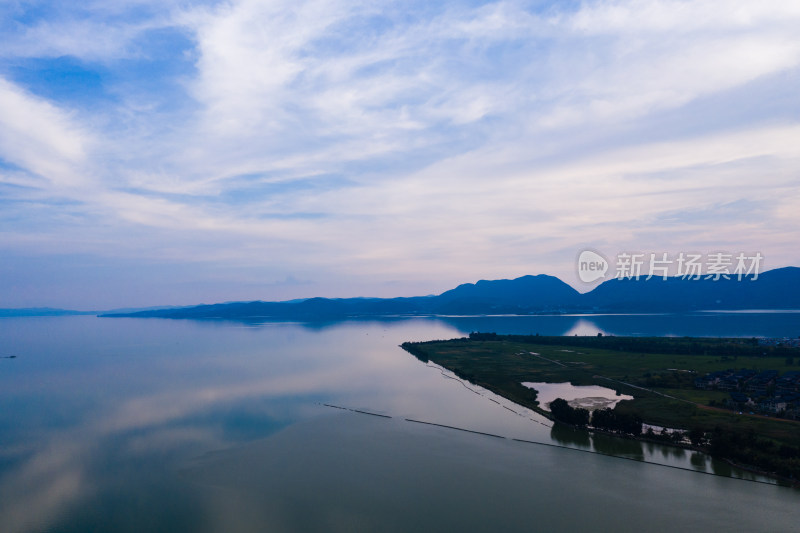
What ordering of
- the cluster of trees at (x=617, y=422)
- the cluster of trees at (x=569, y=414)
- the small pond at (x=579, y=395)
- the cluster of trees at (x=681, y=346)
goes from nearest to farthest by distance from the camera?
the cluster of trees at (x=617, y=422) → the cluster of trees at (x=569, y=414) → the small pond at (x=579, y=395) → the cluster of trees at (x=681, y=346)

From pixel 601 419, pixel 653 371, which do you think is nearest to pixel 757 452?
pixel 601 419

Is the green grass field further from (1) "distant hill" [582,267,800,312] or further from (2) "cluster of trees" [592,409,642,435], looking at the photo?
(1) "distant hill" [582,267,800,312]

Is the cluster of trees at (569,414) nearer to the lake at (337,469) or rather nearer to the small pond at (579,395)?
the lake at (337,469)

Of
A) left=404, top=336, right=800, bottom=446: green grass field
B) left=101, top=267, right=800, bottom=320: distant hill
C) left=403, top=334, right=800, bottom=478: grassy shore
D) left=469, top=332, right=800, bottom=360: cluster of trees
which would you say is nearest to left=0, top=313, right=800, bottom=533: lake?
left=403, top=334, right=800, bottom=478: grassy shore

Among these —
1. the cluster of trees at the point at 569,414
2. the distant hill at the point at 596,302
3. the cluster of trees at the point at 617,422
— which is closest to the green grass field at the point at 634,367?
the cluster of trees at the point at 617,422

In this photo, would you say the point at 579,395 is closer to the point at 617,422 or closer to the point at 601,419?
the point at 601,419
